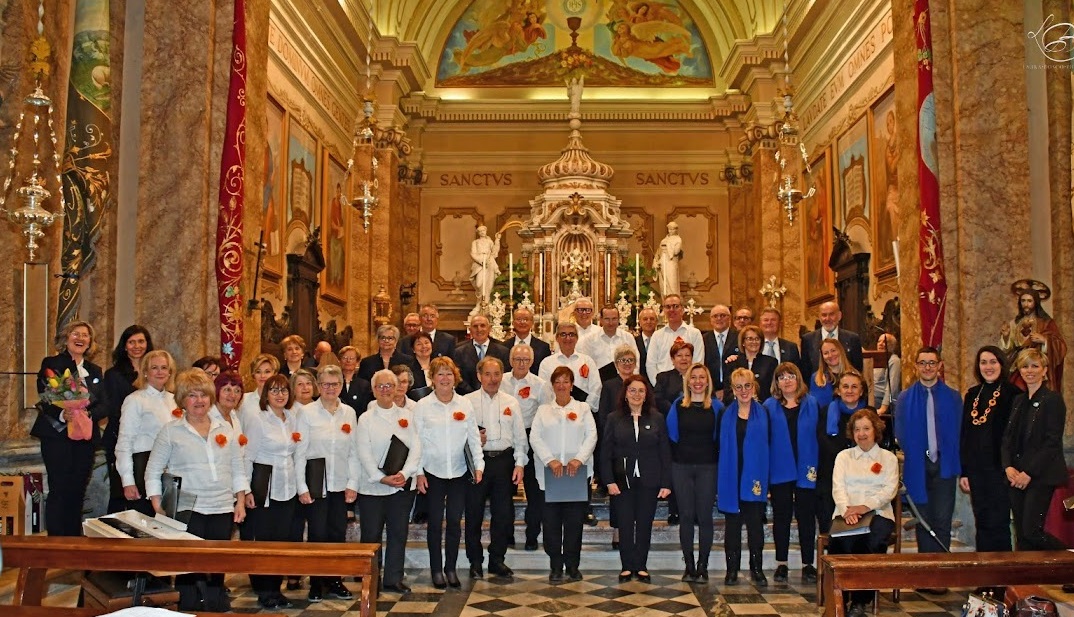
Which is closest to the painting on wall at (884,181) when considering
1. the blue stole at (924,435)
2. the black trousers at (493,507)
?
the blue stole at (924,435)

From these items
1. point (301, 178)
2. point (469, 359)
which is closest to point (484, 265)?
point (301, 178)

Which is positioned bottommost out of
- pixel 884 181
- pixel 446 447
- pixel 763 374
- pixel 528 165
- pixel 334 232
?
pixel 446 447

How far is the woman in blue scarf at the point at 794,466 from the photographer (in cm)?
700

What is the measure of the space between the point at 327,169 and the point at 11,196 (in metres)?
9.34

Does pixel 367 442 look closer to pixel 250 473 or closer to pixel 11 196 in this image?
pixel 250 473

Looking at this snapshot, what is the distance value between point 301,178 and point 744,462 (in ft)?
30.9

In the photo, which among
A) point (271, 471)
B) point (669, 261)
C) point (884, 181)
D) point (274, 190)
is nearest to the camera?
point (271, 471)

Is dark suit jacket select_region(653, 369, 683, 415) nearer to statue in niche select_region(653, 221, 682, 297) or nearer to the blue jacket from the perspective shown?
the blue jacket

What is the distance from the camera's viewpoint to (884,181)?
12562 millimetres

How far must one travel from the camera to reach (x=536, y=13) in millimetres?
21391

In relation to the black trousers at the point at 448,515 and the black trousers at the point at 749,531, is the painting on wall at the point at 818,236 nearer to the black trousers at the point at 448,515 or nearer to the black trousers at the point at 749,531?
the black trousers at the point at 749,531

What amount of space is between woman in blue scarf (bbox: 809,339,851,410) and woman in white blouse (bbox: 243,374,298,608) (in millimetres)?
3818

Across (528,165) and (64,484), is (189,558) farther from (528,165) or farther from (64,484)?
(528,165)

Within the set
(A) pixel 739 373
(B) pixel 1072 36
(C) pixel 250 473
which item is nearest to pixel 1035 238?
(B) pixel 1072 36
